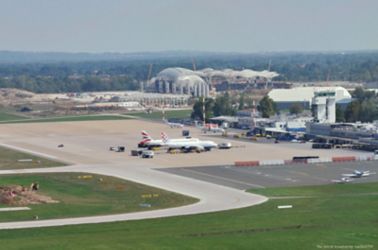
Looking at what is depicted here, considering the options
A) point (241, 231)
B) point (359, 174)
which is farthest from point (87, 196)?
point (359, 174)

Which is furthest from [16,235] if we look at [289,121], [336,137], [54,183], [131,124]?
[131,124]

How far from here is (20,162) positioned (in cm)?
10044

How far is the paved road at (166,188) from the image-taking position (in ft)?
213

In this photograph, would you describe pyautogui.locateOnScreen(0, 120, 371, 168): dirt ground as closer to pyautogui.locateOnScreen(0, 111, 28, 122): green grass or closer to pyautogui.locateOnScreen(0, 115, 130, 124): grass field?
pyautogui.locateOnScreen(0, 115, 130, 124): grass field

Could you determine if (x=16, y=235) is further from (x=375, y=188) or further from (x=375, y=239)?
(x=375, y=188)

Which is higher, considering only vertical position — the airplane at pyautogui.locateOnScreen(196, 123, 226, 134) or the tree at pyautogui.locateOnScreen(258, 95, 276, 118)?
the tree at pyautogui.locateOnScreen(258, 95, 276, 118)

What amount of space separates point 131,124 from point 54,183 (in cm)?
6793

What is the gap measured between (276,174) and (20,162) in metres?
25.4

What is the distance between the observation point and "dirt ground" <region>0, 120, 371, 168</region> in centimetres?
10112

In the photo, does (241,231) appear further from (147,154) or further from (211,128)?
(211,128)

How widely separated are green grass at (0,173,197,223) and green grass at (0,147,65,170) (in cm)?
838

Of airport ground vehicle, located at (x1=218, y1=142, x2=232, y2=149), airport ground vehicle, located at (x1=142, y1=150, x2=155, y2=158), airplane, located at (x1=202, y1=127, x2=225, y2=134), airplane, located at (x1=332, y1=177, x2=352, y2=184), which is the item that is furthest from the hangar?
airplane, located at (x1=332, y1=177, x2=352, y2=184)

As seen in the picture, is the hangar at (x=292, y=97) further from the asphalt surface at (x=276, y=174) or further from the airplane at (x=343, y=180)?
the airplane at (x=343, y=180)

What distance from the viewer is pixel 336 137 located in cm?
11781
